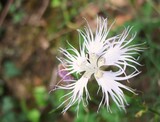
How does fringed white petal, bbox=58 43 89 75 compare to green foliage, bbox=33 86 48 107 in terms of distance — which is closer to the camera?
fringed white petal, bbox=58 43 89 75

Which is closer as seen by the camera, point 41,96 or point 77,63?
point 77,63

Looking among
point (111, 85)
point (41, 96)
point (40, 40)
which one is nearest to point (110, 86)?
point (111, 85)

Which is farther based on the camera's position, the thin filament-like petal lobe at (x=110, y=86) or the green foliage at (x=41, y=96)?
the green foliage at (x=41, y=96)

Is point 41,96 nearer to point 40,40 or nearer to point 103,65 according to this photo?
point 40,40

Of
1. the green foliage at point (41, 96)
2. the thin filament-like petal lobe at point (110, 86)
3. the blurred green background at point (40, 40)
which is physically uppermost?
the blurred green background at point (40, 40)

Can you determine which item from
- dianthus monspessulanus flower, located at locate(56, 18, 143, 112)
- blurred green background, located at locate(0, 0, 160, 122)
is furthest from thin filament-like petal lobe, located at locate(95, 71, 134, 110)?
blurred green background, located at locate(0, 0, 160, 122)

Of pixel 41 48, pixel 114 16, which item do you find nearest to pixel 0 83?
pixel 41 48

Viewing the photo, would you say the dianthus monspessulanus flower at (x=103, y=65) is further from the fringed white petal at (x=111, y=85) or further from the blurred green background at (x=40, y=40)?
the blurred green background at (x=40, y=40)

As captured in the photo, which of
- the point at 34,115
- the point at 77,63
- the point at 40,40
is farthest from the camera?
the point at 40,40

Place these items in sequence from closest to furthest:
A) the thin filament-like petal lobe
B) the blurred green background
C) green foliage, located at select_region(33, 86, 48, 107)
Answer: the thin filament-like petal lobe → the blurred green background → green foliage, located at select_region(33, 86, 48, 107)

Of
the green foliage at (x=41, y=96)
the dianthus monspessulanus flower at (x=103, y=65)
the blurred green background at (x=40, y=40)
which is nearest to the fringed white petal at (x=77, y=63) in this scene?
the dianthus monspessulanus flower at (x=103, y=65)

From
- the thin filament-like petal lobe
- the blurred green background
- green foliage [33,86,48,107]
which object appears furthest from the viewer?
green foliage [33,86,48,107]

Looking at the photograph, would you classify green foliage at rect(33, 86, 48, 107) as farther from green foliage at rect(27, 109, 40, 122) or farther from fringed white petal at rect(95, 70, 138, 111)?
fringed white petal at rect(95, 70, 138, 111)
